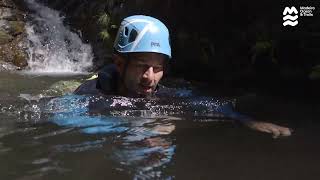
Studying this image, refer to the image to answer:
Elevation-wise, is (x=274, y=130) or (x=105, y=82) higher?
(x=105, y=82)

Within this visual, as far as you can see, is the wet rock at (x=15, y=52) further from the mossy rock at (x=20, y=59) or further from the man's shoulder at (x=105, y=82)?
the man's shoulder at (x=105, y=82)

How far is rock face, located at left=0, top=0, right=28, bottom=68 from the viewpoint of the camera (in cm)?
1242

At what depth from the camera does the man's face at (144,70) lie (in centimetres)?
418

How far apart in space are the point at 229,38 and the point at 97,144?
17.4 feet

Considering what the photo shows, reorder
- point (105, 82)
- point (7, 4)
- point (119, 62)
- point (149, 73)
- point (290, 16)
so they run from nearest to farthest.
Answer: point (149, 73) → point (119, 62) → point (105, 82) → point (290, 16) → point (7, 4)

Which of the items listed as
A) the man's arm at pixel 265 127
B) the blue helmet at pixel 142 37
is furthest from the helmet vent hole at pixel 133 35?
the man's arm at pixel 265 127

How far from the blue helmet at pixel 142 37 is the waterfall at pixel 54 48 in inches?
302

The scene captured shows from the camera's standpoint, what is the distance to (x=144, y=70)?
4.18 meters

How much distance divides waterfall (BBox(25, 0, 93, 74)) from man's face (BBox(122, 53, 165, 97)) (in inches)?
305

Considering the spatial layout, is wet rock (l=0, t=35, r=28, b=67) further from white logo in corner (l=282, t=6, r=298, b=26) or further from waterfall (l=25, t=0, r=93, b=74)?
white logo in corner (l=282, t=6, r=298, b=26)

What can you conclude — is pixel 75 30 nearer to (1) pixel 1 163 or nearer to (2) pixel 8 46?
(2) pixel 8 46

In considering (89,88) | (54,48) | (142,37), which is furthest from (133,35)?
(54,48)

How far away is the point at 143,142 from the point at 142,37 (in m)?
1.12

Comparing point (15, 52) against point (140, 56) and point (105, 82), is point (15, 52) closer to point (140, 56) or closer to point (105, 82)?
point (105, 82)
